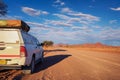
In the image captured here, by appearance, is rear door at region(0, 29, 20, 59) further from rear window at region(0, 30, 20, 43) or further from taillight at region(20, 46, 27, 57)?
taillight at region(20, 46, 27, 57)

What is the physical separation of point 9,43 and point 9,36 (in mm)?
393

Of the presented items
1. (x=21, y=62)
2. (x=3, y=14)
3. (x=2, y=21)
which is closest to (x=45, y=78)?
(x=21, y=62)

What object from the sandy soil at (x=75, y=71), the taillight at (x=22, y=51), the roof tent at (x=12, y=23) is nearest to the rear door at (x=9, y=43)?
the taillight at (x=22, y=51)

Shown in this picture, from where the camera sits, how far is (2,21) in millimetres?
10391

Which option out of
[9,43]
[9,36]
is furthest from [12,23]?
[9,43]

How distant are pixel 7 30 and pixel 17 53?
1234 mm

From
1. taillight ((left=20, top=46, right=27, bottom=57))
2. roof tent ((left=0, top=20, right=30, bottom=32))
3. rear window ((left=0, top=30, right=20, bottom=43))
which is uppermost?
roof tent ((left=0, top=20, right=30, bottom=32))

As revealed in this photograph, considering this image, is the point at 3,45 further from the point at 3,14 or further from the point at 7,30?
the point at 3,14

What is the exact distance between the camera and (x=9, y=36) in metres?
8.91

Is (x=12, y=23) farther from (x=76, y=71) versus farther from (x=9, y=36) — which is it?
(x=76, y=71)

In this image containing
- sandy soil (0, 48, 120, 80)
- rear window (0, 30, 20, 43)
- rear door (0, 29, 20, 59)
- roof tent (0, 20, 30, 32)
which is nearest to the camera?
rear door (0, 29, 20, 59)

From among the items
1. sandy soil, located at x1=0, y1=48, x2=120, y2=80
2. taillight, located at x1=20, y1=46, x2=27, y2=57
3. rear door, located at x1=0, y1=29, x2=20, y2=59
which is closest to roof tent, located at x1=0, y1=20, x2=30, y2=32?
rear door, located at x1=0, y1=29, x2=20, y2=59

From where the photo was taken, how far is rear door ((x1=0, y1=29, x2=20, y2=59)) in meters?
8.55

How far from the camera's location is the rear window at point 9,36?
8.80 meters
